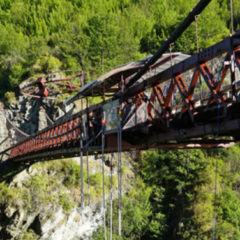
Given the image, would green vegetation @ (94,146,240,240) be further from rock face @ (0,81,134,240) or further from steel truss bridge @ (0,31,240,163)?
steel truss bridge @ (0,31,240,163)

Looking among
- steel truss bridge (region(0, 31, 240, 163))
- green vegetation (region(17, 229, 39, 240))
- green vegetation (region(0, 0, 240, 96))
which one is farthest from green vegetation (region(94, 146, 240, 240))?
steel truss bridge (region(0, 31, 240, 163))

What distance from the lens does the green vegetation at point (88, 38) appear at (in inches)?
974

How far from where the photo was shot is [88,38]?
25.5 metres

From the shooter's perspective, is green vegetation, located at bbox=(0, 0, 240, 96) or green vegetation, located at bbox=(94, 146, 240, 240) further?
green vegetation, located at bbox=(0, 0, 240, 96)

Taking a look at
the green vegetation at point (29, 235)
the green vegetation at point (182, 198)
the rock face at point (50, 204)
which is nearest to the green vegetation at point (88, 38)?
the rock face at point (50, 204)

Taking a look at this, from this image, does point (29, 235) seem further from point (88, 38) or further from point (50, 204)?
Result: point (88, 38)

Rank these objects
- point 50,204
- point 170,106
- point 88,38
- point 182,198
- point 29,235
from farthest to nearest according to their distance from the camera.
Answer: point 88,38
point 182,198
point 50,204
point 29,235
point 170,106

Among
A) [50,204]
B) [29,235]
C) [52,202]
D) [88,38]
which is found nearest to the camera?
[29,235]

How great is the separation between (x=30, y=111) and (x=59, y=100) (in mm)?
2838

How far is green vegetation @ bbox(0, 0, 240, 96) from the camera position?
81.2ft

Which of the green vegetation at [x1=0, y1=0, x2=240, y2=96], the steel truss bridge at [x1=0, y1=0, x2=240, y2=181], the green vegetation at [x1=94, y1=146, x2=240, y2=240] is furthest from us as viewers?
the green vegetation at [x1=0, y1=0, x2=240, y2=96]

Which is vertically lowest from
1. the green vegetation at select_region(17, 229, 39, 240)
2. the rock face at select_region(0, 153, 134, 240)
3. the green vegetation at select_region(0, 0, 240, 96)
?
the green vegetation at select_region(17, 229, 39, 240)

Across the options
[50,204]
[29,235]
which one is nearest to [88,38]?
[50,204]

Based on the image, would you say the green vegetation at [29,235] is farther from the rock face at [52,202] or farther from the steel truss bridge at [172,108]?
the steel truss bridge at [172,108]
